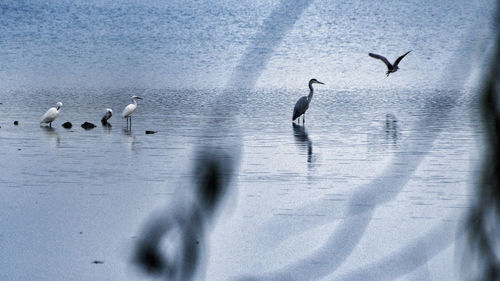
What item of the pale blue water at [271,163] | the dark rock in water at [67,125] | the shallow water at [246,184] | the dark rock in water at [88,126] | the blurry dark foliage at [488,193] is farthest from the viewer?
the dark rock in water at [67,125]

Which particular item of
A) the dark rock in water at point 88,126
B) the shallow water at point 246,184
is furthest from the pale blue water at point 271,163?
the dark rock in water at point 88,126

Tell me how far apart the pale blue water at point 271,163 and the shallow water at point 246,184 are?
3 cm

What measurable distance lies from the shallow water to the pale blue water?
3 cm

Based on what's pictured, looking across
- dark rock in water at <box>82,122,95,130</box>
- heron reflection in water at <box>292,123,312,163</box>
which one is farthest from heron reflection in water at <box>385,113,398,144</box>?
dark rock in water at <box>82,122,95,130</box>

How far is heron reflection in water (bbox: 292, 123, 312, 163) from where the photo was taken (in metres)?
16.8

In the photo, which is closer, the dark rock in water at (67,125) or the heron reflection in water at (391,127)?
the heron reflection in water at (391,127)

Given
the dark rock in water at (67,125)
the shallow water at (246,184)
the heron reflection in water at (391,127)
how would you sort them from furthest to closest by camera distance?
the dark rock in water at (67,125) < the heron reflection in water at (391,127) < the shallow water at (246,184)

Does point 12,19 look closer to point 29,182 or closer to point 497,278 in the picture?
point 29,182

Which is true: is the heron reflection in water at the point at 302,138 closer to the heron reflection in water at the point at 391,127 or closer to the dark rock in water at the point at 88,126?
the heron reflection in water at the point at 391,127

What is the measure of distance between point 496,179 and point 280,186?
10.8 meters

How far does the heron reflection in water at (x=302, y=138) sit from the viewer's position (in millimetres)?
16758

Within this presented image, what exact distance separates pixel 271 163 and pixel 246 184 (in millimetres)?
2994

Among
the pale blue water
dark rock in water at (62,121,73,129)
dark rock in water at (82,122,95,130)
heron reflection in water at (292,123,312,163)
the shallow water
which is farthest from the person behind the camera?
dark rock in water at (62,121,73,129)

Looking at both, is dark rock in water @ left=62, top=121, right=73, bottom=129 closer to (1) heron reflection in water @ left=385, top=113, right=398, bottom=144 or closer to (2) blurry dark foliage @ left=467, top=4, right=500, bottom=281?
(1) heron reflection in water @ left=385, top=113, right=398, bottom=144
